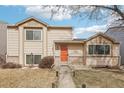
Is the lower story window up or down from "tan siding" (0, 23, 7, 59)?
down

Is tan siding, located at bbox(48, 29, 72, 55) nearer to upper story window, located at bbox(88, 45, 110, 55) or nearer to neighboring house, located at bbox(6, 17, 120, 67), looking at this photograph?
neighboring house, located at bbox(6, 17, 120, 67)

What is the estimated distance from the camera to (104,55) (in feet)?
84.5

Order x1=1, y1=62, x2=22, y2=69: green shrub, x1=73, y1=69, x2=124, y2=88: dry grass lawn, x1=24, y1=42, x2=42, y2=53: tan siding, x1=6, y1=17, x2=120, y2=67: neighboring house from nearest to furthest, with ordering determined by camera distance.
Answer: x1=73, y1=69, x2=124, y2=88: dry grass lawn → x1=1, y1=62, x2=22, y2=69: green shrub → x1=6, y1=17, x2=120, y2=67: neighboring house → x1=24, y1=42, x2=42, y2=53: tan siding

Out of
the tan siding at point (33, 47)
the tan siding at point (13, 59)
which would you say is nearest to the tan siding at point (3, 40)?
the tan siding at point (13, 59)

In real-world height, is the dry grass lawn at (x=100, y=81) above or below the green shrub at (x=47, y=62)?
below

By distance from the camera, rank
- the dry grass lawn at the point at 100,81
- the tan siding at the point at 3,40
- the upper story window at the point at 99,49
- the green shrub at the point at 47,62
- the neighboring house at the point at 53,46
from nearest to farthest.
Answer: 1. the dry grass lawn at the point at 100,81
2. the green shrub at the point at 47,62
3. the neighboring house at the point at 53,46
4. the upper story window at the point at 99,49
5. the tan siding at the point at 3,40

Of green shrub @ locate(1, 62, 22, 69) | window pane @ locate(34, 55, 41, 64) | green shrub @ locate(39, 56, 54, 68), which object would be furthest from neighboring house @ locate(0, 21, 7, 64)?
green shrub @ locate(39, 56, 54, 68)

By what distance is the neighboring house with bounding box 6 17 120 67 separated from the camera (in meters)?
25.7

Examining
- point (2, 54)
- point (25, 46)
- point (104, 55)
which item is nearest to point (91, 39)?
point (104, 55)

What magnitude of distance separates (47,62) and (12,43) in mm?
4141

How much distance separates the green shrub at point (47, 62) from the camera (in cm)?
2385

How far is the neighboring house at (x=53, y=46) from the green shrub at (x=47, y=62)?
132 centimetres

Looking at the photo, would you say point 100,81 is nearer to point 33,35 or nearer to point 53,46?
point 53,46

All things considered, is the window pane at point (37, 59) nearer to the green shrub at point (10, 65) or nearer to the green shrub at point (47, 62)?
the green shrub at point (47, 62)
